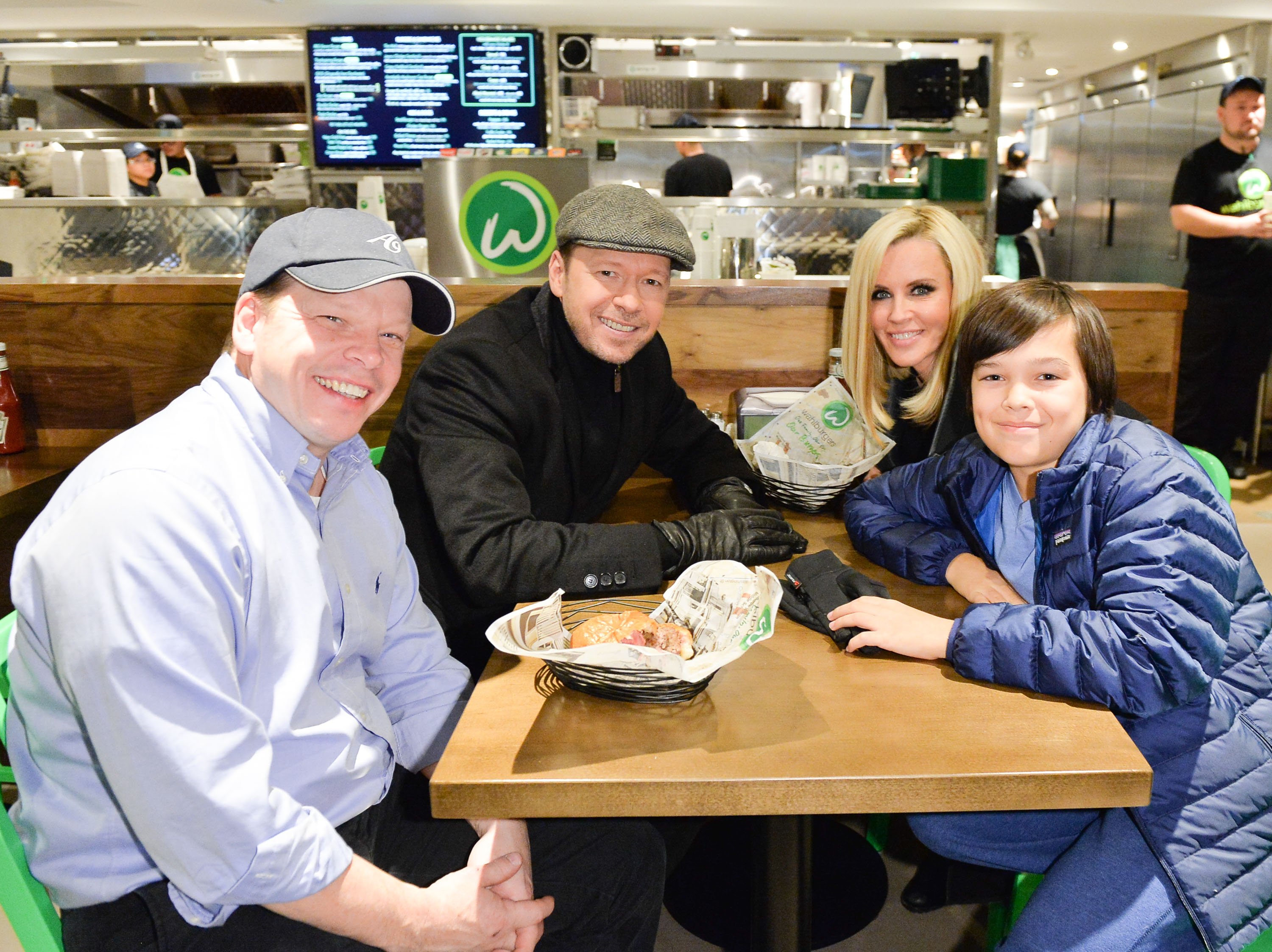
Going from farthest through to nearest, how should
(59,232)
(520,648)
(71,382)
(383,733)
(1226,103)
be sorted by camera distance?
(59,232)
(1226,103)
(71,382)
(383,733)
(520,648)

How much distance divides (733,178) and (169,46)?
4136mm

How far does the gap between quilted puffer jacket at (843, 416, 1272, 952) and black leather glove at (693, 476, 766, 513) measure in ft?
2.01

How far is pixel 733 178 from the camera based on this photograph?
23.5ft

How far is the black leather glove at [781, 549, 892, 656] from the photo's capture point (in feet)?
4.91

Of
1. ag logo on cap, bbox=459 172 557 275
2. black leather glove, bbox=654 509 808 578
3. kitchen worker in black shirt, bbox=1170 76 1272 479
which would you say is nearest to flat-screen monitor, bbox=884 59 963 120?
kitchen worker in black shirt, bbox=1170 76 1272 479

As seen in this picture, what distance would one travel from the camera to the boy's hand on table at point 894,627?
140cm

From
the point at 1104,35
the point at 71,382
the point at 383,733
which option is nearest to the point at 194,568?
the point at 383,733

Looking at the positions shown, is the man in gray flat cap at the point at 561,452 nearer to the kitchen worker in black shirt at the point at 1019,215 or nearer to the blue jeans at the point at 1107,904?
the blue jeans at the point at 1107,904

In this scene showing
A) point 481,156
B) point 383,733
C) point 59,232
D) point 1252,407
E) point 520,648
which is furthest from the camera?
point 59,232

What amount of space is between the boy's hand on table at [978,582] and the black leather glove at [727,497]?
16.3 inches

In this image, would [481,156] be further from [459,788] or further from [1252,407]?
[1252,407]

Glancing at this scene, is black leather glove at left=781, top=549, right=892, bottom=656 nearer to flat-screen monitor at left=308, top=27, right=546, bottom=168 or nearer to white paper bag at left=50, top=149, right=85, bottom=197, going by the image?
flat-screen monitor at left=308, top=27, right=546, bottom=168

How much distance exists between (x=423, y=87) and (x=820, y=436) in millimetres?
5535

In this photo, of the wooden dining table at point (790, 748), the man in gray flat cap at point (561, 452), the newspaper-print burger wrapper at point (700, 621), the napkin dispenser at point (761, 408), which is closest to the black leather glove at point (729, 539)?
the man in gray flat cap at point (561, 452)
